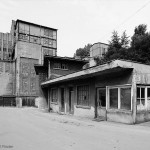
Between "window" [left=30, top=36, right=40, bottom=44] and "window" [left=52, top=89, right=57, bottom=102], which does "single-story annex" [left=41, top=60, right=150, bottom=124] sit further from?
"window" [left=30, top=36, right=40, bottom=44]

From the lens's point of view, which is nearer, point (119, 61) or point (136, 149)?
point (136, 149)

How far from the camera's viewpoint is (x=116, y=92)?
36.8 ft

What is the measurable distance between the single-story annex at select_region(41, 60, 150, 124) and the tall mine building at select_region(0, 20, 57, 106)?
2688cm

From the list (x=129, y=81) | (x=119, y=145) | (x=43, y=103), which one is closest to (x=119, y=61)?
(x=129, y=81)

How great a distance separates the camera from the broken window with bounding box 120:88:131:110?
1030 cm

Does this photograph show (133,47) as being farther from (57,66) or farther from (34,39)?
(34,39)

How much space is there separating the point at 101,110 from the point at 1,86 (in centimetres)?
3539

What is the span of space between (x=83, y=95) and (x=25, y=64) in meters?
29.6

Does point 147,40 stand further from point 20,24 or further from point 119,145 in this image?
point 20,24

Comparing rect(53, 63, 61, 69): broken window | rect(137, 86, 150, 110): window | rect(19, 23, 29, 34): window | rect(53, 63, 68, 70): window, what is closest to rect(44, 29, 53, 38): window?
rect(19, 23, 29, 34): window

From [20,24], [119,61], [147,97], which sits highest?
[20,24]

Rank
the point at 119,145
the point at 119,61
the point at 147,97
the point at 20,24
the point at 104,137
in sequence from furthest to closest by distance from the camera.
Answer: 1. the point at 20,24
2. the point at 147,97
3. the point at 119,61
4. the point at 104,137
5. the point at 119,145

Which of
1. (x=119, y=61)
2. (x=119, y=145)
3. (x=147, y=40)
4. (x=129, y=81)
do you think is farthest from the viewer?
(x=147, y=40)

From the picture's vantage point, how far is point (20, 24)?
150ft
